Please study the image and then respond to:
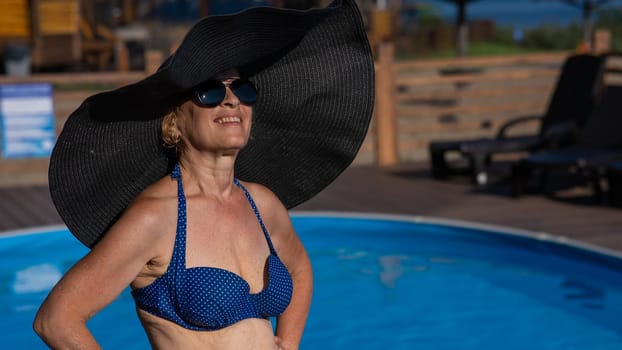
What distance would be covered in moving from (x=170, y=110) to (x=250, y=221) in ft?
1.33

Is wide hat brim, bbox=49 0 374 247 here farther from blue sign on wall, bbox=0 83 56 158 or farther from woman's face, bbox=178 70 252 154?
blue sign on wall, bbox=0 83 56 158

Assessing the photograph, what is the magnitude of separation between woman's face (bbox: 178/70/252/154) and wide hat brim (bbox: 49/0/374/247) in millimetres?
62

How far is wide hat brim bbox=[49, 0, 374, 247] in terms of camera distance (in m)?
2.67

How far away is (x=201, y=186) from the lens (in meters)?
2.89

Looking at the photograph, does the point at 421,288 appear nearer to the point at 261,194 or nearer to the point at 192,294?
the point at 261,194

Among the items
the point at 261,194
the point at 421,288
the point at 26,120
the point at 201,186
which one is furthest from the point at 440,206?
the point at 201,186

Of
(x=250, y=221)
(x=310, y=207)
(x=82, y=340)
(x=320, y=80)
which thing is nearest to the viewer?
(x=82, y=340)

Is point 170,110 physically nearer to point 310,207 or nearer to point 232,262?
point 232,262

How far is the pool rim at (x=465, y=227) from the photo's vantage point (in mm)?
7930

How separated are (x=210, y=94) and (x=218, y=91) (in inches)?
1.0

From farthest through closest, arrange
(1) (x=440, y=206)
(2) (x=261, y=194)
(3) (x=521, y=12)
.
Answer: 1. (3) (x=521, y=12)
2. (1) (x=440, y=206)
3. (2) (x=261, y=194)

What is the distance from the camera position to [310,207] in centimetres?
1012

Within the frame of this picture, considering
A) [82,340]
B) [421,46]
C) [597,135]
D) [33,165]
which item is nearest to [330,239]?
[597,135]

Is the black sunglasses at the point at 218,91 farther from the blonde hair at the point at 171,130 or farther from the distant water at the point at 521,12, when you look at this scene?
the distant water at the point at 521,12
